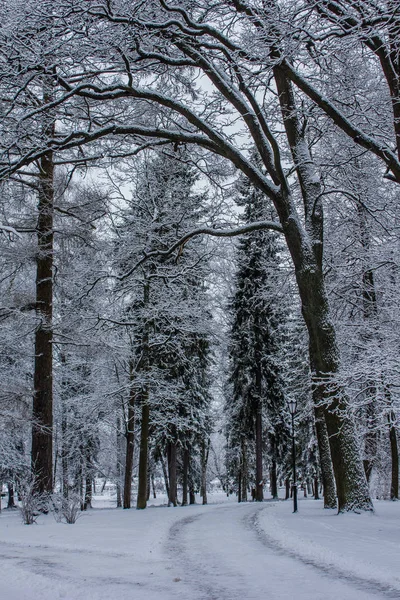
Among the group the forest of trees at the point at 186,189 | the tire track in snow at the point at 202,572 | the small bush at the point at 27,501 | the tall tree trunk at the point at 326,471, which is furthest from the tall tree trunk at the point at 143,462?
the tire track in snow at the point at 202,572

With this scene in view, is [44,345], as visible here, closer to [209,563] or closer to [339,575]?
[209,563]

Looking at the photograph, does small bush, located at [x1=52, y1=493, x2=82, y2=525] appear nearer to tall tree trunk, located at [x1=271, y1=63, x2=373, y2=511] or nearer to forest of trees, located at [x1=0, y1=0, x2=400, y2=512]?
forest of trees, located at [x1=0, y1=0, x2=400, y2=512]

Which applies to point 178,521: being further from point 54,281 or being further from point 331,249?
point 331,249

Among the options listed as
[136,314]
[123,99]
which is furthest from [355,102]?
[136,314]

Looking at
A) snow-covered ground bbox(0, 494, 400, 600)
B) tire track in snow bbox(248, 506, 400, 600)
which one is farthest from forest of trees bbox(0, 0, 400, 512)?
tire track in snow bbox(248, 506, 400, 600)

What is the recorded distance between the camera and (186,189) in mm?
18594

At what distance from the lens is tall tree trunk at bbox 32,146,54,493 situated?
1290 cm

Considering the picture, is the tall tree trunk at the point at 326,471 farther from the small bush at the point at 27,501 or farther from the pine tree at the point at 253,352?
the pine tree at the point at 253,352

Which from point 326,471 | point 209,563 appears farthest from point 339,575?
point 326,471

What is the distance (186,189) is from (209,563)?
14.4 m

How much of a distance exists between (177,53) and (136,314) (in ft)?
34.7

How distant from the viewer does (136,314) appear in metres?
18.9

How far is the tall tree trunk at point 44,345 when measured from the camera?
42.3ft

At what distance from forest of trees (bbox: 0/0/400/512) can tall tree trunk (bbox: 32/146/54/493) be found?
0.05 meters
